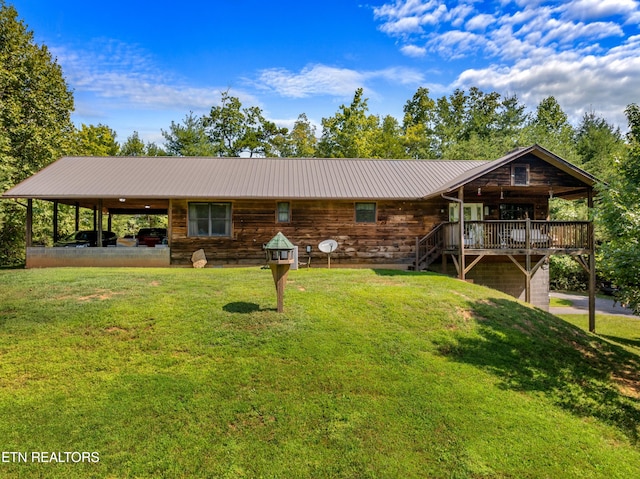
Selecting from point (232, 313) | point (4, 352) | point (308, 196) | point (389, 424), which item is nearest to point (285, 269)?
point (232, 313)

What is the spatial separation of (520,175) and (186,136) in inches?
1366

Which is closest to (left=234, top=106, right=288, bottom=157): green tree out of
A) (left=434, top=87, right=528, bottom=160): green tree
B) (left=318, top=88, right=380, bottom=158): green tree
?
(left=318, top=88, right=380, bottom=158): green tree

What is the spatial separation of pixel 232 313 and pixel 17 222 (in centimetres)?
2081

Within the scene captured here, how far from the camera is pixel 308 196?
15836 mm

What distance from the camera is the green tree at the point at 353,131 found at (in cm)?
3406

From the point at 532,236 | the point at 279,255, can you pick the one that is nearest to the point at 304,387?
the point at 279,255

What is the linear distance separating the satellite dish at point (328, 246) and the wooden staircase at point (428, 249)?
3.40 m

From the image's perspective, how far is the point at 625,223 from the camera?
321 inches

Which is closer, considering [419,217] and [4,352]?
[4,352]

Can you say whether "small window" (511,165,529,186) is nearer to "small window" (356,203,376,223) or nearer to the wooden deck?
the wooden deck

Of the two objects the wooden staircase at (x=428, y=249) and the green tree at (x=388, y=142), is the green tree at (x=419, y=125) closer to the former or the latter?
the green tree at (x=388, y=142)

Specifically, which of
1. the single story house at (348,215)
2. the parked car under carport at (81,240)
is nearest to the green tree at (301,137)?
the single story house at (348,215)

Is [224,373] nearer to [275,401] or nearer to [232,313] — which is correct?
[275,401]

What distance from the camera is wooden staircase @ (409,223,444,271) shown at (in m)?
15.9
